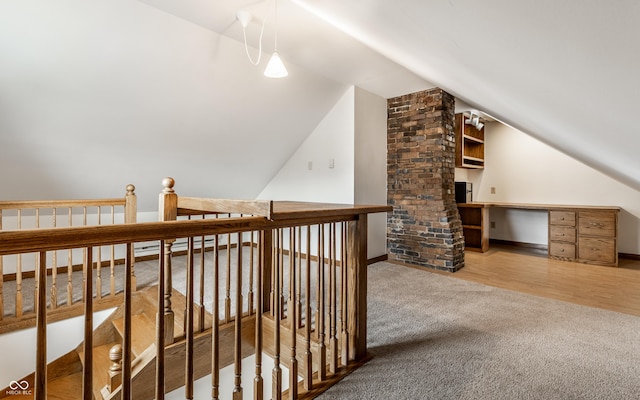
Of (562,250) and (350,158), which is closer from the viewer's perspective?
(350,158)

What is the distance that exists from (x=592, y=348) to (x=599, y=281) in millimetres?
1845

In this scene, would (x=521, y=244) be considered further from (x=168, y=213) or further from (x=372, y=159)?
(x=168, y=213)

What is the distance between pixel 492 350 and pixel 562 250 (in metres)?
3.22

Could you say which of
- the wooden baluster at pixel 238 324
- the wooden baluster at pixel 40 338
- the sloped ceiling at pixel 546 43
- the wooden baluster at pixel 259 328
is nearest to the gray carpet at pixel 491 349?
the wooden baluster at pixel 259 328

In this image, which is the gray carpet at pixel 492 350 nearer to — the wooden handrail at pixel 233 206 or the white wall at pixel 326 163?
the wooden handrail at pixel 233 206

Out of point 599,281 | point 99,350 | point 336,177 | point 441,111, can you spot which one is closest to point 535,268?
point 599,281

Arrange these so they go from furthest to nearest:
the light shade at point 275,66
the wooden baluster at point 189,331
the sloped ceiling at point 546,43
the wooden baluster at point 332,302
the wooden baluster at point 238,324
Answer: the light shade at point 275,66, the wooden baluster at point 332,302, the wooden baluster at point 238,324, the wooden baluster at point 189,331, the sloped ceiling at point 546,43

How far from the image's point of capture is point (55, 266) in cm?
249

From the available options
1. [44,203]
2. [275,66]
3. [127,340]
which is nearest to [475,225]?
[275,66]

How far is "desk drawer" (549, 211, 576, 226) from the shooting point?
404cm

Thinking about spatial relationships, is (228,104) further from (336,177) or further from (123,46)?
(336,177)

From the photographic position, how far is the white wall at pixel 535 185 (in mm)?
4203

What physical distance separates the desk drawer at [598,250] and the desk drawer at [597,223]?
89 mm

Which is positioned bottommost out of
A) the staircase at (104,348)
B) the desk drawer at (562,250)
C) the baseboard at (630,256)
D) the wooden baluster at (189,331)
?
the staircase at (104,348)
